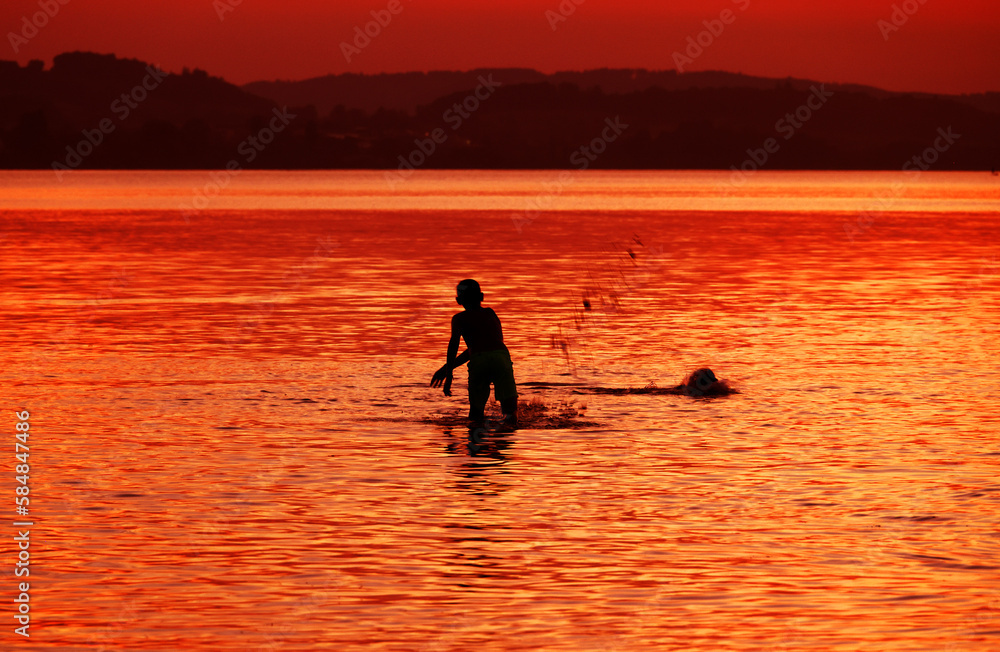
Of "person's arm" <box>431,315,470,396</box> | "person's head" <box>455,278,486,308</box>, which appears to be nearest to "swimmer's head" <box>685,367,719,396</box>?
"person's arm" <box>431,315,470,396</box>

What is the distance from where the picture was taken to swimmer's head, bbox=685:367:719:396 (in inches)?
901

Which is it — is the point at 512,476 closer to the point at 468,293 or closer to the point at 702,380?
the point at 468,293

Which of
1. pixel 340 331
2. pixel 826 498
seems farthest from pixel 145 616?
pixel 340 331

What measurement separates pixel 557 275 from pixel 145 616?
130 feet

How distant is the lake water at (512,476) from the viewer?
1130 centimetres

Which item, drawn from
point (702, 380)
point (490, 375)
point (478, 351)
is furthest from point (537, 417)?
point (702, 380)

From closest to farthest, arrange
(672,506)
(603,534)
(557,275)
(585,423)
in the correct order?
(603,534), (672,506), (585,423), (557,275)

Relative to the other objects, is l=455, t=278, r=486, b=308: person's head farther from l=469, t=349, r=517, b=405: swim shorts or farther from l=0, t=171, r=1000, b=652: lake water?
l=0, t=171, r=1000, b=652: lake water

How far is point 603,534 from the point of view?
13867mm

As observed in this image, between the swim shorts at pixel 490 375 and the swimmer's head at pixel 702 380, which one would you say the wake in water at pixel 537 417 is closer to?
the swim shorts at pixel 490 375

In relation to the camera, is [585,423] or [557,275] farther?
[557,275]

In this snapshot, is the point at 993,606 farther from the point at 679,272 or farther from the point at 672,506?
the point at 679,272

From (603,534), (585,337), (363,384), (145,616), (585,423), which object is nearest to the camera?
(145,616)

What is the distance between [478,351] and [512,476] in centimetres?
319
